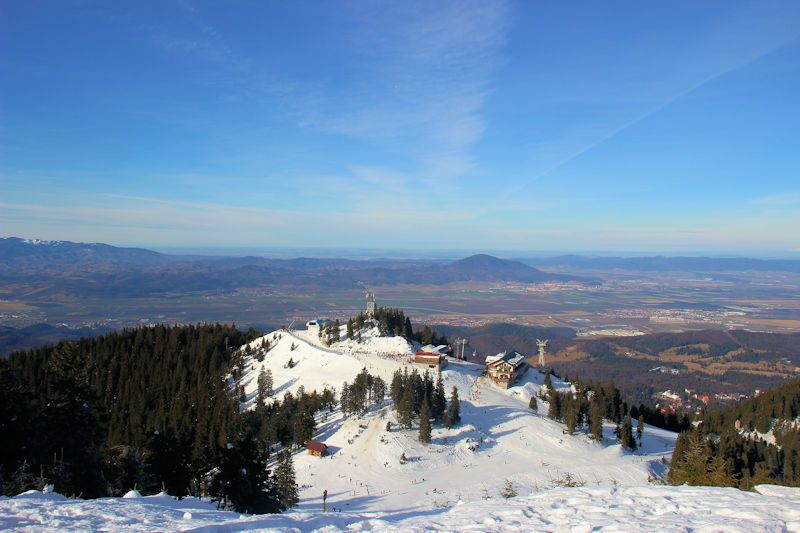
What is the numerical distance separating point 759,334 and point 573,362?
8453cm

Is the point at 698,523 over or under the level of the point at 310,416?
over

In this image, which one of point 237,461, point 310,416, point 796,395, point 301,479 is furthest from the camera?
point 796,395

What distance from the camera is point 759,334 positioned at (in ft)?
573

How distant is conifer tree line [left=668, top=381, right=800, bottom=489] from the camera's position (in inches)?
803

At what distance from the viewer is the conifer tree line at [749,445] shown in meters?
20.4


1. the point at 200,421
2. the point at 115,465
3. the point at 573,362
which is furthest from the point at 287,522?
the point at 573,362

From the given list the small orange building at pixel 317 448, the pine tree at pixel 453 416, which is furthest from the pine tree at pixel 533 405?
the small orange building at pixel 317 448

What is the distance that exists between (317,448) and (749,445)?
119 ft

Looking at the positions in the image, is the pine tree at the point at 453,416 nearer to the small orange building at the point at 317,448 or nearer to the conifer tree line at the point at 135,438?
the small orange building at the point at 317,448

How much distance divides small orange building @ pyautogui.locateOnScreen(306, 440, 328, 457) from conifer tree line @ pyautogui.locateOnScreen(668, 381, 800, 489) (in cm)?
2279

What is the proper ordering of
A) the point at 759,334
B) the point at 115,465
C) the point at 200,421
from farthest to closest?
the point at 759,334
the point at 200,421
the point at 115,465

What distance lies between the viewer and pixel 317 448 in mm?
36188

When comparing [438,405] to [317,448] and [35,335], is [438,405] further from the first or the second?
[35,335]

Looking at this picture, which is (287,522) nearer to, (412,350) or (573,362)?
(412,350)
